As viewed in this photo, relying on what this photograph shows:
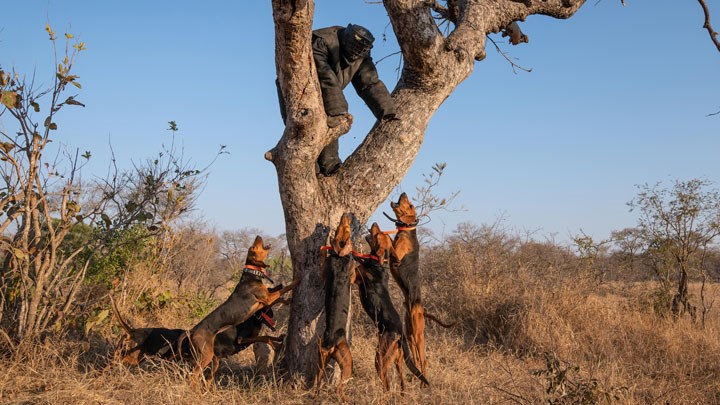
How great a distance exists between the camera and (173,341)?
501cm

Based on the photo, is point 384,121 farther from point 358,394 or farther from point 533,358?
point 533,358

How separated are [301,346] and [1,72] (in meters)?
3.74

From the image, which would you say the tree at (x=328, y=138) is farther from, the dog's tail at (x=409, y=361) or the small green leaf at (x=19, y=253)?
the small green leaf at (x=19, y=253)

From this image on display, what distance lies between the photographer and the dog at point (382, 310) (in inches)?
177

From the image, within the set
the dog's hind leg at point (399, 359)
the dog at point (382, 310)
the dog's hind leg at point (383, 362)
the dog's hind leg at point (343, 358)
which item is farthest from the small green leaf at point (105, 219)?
the dog's hind leg at point (399, 359)

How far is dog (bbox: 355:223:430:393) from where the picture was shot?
177 inches

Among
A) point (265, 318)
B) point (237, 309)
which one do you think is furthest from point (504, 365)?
point (237, 309)

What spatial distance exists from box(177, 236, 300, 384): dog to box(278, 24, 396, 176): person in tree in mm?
1058

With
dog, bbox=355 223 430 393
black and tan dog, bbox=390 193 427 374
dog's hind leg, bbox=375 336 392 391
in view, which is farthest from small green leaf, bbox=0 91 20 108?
dog's hind leg, bbox=375 336 392 391

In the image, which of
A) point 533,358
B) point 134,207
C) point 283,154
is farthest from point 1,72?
point 533,358

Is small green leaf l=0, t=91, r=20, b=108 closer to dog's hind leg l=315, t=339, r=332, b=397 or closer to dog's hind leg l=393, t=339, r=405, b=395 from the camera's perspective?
dog's hind leg l=315, t=339, r=332, b=397

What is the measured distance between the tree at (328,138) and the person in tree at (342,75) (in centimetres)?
14

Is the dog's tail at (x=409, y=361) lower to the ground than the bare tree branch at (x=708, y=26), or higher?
lower

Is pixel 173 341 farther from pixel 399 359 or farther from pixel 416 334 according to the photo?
pixel 416 334
